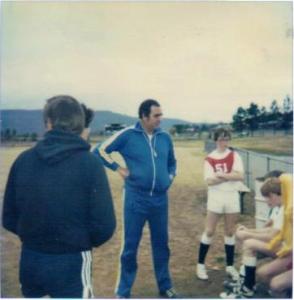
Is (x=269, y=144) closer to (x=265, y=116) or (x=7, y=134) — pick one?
(x=265, y=116)

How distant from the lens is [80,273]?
5.00 ft

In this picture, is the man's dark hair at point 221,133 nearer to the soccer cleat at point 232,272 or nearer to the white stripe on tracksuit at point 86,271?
the soccer cleat at point 232,272

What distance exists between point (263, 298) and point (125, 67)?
1351 millimetres

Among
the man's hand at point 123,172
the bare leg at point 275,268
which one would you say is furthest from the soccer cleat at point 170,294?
the man's hand at point 123,172

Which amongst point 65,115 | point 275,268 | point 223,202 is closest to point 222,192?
point 223,202

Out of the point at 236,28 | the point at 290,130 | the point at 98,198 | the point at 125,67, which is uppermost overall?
the point at 236,28

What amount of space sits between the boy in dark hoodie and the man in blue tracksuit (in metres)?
0.60

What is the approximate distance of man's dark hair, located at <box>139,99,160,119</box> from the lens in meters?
2.14

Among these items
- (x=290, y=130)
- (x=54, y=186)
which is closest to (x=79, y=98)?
(x=54, y=186)

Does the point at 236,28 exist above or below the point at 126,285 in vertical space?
above

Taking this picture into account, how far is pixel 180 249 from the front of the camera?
2199 millimetres

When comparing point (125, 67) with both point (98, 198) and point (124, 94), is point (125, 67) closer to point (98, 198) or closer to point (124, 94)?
point (124, 94)

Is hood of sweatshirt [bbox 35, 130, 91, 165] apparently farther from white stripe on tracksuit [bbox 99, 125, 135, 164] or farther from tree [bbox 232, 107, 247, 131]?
tree [bbox 232, 107, 247, 131]

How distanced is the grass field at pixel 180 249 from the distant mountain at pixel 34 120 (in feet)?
0.40
